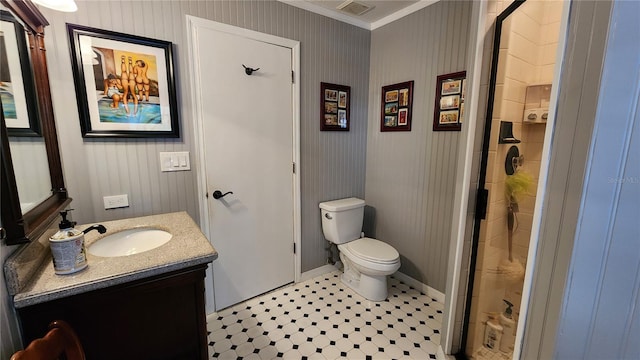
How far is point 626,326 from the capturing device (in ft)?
1.82

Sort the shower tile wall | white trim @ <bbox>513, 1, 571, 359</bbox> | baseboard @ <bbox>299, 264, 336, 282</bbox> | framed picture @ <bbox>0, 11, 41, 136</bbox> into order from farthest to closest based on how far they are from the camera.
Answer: baseboard @ <bbox>299, 264, 336, 282</bbox> < the shower tile wall < framed picture @ <bbox>0, 11, 41, 136</bbox> < white trim @ <bbox>513, 1, 571, 359</bbox>

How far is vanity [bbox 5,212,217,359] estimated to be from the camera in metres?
0.84

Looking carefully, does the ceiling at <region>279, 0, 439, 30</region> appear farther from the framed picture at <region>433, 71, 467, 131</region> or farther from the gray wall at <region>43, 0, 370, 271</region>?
the framed picture at <region>433, 71, 467, 131</region>

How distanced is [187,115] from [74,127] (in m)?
0.57

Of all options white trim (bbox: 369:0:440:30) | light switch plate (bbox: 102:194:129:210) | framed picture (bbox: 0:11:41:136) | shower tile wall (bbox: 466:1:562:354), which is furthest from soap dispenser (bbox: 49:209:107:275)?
white trim (bbox: 369:0:440:30)

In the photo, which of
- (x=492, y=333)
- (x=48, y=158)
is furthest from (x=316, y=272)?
(x=48, y=158)

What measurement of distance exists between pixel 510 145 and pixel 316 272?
1.91 metres

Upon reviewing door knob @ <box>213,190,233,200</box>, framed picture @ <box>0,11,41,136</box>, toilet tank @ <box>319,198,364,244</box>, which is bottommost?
toilet tank @ <box>319,198,364,244</box>

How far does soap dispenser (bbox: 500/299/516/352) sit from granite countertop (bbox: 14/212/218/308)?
1.41 m

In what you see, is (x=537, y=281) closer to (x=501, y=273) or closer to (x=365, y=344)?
(x=501, y=273)

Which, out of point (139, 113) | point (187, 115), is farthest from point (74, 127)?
point (187, 115)

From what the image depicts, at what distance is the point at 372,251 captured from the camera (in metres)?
2.16

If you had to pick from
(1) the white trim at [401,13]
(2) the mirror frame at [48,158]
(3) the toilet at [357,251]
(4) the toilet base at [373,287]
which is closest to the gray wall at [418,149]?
(1) the white trim at [401,13]

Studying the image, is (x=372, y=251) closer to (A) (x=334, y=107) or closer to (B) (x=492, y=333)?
(B) (x=492, y=333)
